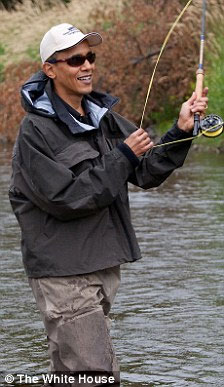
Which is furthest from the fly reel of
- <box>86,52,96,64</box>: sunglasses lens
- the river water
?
the river water

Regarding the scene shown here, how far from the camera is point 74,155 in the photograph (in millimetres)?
5141

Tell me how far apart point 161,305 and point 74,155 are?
3.32m

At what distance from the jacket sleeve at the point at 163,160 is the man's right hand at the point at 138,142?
257mm

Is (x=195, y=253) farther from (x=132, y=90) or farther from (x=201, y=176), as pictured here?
(x=132, y=90)

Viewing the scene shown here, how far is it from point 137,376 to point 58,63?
1.90m

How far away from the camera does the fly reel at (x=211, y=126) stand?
5.59 metres

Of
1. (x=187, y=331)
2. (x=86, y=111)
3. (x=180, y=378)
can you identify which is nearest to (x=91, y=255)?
(x=86, y=111)

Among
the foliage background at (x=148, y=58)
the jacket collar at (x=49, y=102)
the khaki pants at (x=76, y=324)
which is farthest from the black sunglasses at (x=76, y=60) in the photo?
the foliage background at (x=148, y=58)

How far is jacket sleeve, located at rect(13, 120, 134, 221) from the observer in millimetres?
5047

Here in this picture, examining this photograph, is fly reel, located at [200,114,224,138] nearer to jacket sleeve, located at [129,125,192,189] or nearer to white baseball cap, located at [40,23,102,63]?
jacket sleeve, located at [129,125,192,189]

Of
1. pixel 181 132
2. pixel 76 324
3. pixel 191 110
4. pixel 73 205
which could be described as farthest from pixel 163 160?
pixel 76 324

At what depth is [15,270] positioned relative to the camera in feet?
32.0

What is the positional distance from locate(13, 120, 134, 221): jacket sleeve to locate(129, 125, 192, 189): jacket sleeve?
0.31m

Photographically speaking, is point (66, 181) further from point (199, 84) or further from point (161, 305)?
point (161, 305)
